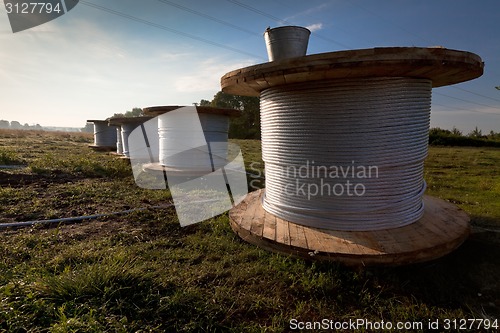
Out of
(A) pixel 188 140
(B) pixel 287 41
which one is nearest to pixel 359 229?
(B) pixel 287 41

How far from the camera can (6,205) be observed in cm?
459

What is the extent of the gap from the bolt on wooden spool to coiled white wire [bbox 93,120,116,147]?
1621 cm

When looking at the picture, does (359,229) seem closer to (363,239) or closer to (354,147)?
(363,239)

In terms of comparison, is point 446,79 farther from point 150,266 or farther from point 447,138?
point 447,138

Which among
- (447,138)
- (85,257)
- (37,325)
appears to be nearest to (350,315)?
(37,325)

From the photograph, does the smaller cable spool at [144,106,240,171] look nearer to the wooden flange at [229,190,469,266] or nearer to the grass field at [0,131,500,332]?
the grass field at [0,131,500,332]

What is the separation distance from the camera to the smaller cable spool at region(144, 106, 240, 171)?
6625 mm

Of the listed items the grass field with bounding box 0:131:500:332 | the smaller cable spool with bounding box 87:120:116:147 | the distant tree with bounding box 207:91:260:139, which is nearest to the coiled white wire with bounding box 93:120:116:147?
the smaller cable spool with bounding box 87:120:116:147

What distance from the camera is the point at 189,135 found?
6.70 meters

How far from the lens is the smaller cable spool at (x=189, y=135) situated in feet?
21.7

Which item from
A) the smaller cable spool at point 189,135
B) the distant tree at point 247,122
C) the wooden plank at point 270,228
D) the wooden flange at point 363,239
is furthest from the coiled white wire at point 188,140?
the distant tree at point 247,122

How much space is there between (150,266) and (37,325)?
903mm

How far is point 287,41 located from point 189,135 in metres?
4.31

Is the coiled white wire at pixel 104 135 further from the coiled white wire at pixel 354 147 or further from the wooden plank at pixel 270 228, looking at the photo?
the coiled white wire at pixel 354 147
